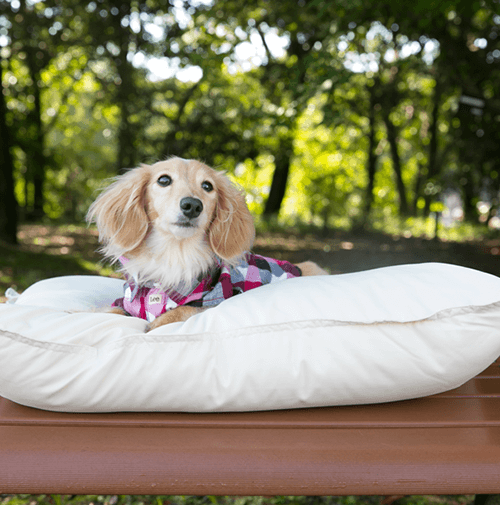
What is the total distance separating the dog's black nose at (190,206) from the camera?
2.08 m

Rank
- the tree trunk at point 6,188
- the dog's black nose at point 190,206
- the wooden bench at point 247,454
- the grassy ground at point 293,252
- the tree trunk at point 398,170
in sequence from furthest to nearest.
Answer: the tree trunk at point 398,170 → the tree trunk at point 6,188 → the grassy ground at point 293,252 → the dog's black nose at point 190,206 → the wooden bench at point 247,454

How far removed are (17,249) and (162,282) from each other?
22.9 ft

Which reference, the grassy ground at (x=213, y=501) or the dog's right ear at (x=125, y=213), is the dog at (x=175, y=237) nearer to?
the dog's right ear at (x=125, y=213)

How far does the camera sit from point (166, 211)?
2.15m

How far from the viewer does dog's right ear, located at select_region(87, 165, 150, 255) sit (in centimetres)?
221

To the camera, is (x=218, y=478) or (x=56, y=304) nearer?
(x=218, y=478)

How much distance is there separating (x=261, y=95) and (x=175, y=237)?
8.33 m

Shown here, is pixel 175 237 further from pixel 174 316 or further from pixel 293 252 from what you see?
pixel 293 252

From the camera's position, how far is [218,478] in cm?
126

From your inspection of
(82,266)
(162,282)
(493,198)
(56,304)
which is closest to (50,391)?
(162,282)

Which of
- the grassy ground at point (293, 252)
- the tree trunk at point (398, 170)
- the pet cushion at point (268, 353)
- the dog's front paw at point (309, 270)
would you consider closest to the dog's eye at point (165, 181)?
the pet cushion at point (268, 353)

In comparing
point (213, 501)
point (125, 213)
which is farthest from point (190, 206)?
point (213, 501)

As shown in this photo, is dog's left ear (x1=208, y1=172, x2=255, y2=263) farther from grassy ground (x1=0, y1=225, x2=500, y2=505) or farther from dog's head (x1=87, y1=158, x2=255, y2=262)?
grassy ground (x1=0, y1=225, x2=500, y2=505)

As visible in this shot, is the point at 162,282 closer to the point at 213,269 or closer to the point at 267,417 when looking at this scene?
the point at 213,269
